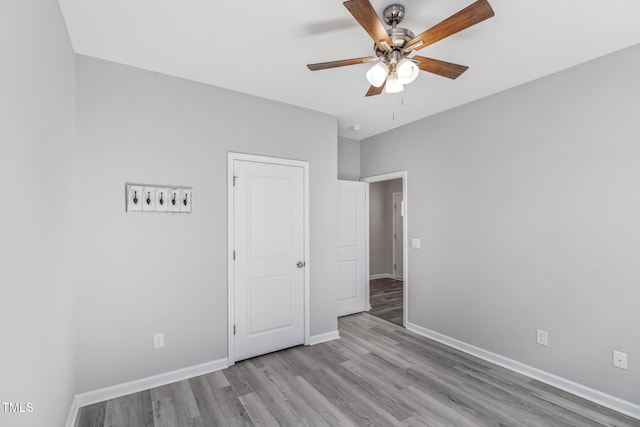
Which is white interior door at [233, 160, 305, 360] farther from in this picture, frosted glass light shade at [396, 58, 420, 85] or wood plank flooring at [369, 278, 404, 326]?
frosted glass light shade at [396, 58, 420, 85]

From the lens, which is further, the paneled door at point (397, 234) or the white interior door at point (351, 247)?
the paneled door at point (397, 234)

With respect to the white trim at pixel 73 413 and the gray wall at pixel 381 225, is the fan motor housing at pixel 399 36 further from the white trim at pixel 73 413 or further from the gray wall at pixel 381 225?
the gray wall at pixel 381 225

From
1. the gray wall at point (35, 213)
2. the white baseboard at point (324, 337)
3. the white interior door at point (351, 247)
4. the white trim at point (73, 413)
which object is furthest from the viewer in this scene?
the white interior door at point (351, 247)

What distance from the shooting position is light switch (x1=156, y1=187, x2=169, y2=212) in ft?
8.57

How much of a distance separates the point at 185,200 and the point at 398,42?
2145mm

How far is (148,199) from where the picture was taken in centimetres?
257

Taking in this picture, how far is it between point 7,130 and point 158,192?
1.64m

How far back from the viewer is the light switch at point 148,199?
8.37ft

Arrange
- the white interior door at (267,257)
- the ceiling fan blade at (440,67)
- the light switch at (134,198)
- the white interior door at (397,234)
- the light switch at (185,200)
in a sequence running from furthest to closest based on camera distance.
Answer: the white interior door at (397,234)
the white interior door at (267,257)
the light switch at (185,200)
the light switch at (134,198)
the ceiling fan blade at (440,67)

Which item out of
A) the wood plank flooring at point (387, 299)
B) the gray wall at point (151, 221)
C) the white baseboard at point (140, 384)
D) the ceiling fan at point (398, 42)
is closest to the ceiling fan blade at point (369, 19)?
the ceiling fan at point (398, 42)

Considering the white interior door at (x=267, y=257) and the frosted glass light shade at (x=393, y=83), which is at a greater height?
the frosted glass light shade at (x=393, y=83)

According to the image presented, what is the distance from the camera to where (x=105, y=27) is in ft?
6.68

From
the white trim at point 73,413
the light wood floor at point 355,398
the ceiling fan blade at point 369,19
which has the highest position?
the ceiling fan blade at point 369,19

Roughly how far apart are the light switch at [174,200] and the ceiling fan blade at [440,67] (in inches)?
86.9
